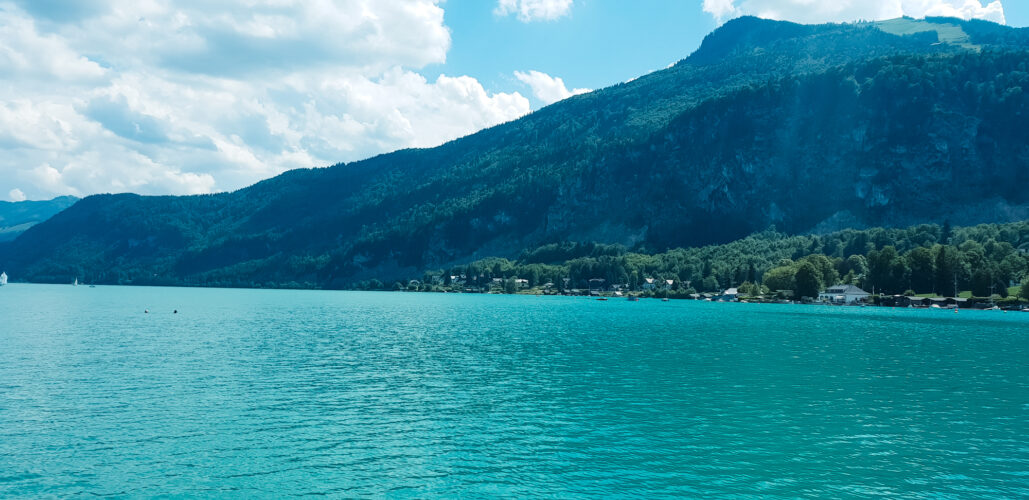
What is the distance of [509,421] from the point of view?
135 ft

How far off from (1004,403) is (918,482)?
982 inches

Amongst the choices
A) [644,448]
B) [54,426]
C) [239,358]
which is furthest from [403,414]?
[239,358]

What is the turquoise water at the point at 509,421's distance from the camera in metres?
30.0

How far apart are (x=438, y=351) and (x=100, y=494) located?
167 ft

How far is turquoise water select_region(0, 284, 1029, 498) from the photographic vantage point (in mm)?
29984

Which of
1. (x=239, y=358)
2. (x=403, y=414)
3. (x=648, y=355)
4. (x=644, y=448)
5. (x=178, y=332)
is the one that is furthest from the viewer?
(x=178, y=332)

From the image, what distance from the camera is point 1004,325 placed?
415 ft

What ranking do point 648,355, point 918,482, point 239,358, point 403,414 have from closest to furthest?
point 918,482
point 403,414
point 239,358
point 648,355

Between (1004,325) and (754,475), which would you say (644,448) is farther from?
(1004,325)

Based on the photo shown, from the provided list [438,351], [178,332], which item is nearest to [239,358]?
[438,351]

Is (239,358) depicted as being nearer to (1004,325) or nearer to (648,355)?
(648,355)

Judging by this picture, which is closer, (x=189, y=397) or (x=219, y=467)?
(x=219, y=467)

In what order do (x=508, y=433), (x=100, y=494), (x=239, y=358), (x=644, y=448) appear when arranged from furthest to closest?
(x=239, y=358) < (x=508, y=433) < (x=644, y=448) < (x=100, y=494)

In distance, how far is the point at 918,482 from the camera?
99.1 feet
